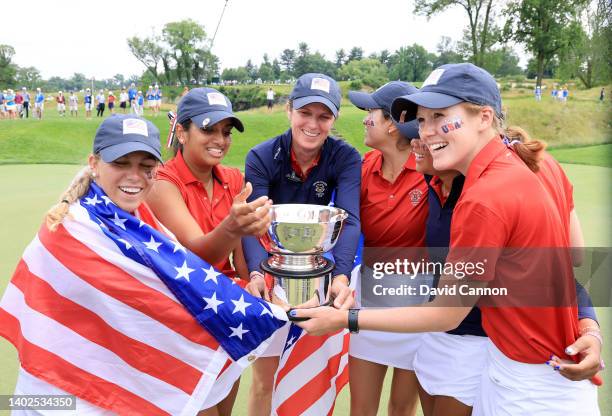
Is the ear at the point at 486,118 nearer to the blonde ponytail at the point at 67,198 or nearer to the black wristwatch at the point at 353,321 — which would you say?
the black wristwatch at the point at 353,321

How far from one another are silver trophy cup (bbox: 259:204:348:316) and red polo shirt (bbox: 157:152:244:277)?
0.46 meters

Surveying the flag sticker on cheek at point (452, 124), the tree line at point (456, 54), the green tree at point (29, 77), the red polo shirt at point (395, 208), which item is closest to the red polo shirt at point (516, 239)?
the flag sticker on cheek at point (452, 124)

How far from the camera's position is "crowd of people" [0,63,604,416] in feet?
6.83

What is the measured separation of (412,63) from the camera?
67.3 meters

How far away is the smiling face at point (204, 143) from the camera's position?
294cm

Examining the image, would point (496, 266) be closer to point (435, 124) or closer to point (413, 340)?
point (435, 124)

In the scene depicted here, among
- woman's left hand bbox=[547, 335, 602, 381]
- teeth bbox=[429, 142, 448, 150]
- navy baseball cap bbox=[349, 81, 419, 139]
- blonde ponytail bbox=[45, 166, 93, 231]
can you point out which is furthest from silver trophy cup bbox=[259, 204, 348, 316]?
woman's left hand bbox=[547, 335, 602, 381]

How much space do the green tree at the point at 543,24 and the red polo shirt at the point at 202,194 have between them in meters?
48.2

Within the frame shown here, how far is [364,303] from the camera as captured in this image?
335 cm

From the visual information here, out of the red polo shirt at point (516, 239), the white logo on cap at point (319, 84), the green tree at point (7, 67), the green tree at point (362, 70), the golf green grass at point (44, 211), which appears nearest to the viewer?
the red polo shirt at point (516, 239)

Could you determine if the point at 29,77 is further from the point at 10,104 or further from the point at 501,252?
the point at 501,252

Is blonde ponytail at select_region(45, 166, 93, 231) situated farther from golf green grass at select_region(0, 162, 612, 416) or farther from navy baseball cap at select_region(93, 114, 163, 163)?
golf green grass at select_region(0, 162, 612, 416)

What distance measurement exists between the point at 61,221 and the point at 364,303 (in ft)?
6.28

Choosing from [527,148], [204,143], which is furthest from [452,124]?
[204,143]
